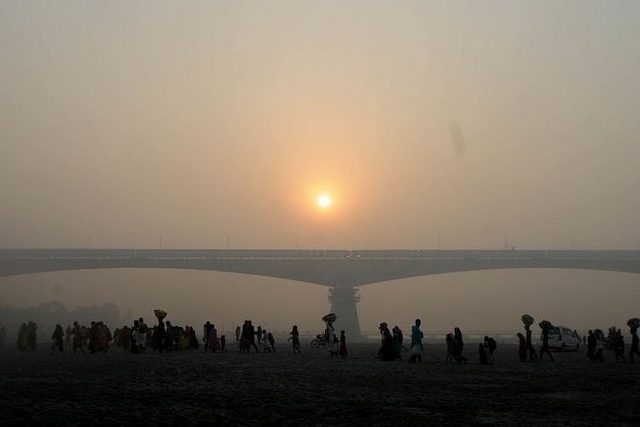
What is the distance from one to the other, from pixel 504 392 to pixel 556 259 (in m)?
97.2

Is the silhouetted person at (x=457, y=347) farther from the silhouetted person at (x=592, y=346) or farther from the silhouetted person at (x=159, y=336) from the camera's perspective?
the silhouetted person at (x=159, y=336)

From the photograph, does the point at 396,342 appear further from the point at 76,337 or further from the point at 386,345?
the point at 76,337

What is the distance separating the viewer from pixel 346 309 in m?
98.3

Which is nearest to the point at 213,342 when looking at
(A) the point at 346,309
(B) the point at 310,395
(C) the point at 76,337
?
(C) the point at 76,337

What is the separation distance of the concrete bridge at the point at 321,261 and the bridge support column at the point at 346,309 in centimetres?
237

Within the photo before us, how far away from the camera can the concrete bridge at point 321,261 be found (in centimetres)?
10538

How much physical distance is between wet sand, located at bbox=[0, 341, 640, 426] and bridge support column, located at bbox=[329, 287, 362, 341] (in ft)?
241

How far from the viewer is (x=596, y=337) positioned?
89.8 ft

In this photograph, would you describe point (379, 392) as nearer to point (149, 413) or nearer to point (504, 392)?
point (504, 392)

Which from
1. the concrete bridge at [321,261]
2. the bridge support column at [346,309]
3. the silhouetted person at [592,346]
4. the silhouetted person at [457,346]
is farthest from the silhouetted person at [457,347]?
the concrete bridge at [321,261]

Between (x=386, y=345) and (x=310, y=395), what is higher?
(x=386, y=345)

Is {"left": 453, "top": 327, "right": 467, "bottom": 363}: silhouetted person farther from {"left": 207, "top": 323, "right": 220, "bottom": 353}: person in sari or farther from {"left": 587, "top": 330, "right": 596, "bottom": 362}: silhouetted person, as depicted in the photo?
{"left": 207, "top": 323, "right": 220, "bottom": 353}: person in sari

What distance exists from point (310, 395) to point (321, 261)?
90.7 meters

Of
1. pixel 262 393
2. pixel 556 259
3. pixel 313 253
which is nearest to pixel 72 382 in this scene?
pixel 262 393
